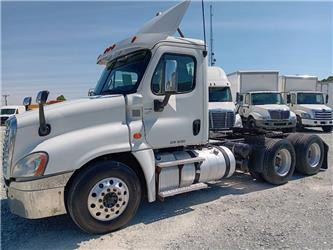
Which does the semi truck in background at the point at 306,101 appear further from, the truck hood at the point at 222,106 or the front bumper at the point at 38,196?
the front bumper at the point at 38,196

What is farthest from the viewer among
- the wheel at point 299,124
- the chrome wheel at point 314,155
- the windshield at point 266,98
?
the wheel at point 299,124

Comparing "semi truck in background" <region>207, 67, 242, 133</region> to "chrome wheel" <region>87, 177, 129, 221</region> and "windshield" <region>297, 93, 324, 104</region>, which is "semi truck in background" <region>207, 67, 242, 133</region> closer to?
"chrome wheel" <region>87, 177, 129, 221</region>

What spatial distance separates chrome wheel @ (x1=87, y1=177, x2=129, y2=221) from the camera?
13.5 ft

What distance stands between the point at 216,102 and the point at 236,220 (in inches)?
308

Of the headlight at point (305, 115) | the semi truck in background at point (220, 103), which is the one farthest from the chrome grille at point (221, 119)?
the headlight at point (305, 115)

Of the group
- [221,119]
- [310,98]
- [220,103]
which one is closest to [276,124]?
[310,98]

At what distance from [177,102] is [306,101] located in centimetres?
1573

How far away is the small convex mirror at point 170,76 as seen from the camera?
4676 millimetres

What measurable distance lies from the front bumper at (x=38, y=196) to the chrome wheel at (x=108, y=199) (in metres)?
0.41

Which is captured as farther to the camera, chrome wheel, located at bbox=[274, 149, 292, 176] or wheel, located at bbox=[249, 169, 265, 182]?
chrome wheel, located at bbox=[274, 149, 292, 176]

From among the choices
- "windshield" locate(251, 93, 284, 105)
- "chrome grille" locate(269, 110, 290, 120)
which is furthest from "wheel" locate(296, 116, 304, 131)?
"chrome grille" locate(269, 110, 290, 120)

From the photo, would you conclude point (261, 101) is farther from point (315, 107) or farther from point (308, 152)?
point (308, 152)

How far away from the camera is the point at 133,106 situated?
459cm

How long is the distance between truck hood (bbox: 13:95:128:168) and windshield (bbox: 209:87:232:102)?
322 inches
